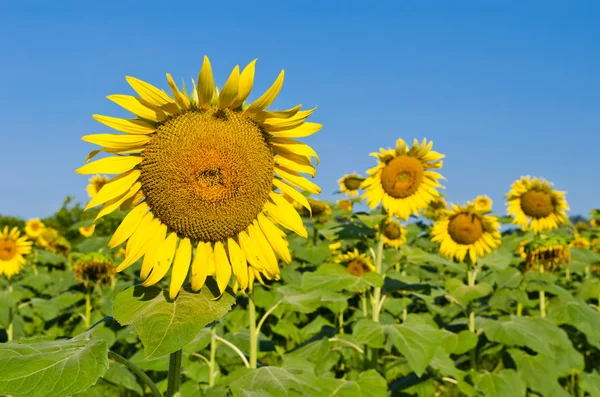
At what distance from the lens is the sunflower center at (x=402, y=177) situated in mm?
5270

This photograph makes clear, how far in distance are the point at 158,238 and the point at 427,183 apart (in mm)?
3464

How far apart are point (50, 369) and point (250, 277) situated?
879 millimetres

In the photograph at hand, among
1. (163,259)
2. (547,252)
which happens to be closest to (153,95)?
(163,259)

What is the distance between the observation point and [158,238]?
90.0 inches

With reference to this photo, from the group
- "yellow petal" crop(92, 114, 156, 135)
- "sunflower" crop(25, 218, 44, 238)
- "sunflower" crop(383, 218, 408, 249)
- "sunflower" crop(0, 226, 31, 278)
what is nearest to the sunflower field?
"yellow petal" crop(92, 114, 156, 135)

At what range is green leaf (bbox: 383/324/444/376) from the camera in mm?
3686

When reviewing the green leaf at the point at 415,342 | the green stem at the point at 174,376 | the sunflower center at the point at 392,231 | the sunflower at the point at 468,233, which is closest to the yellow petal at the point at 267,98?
the green stem at the point at 174,376

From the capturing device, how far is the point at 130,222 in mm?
2285

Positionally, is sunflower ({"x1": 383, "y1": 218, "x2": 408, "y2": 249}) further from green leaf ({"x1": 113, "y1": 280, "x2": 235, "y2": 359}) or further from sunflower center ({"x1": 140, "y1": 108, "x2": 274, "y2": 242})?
green leaf ({"x1": 113, "y1": 280, "x2": 235, "y2": 359})

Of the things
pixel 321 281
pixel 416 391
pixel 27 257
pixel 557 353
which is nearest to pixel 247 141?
pixel 321 281

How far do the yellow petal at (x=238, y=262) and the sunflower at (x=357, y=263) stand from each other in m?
4.32

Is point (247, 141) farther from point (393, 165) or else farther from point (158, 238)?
point (393, 165)

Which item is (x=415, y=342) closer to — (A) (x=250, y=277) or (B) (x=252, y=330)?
(B) (x=252, y=330)

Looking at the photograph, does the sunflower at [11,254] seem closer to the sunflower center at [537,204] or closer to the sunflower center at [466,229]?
the sunflower center at [466,229]
